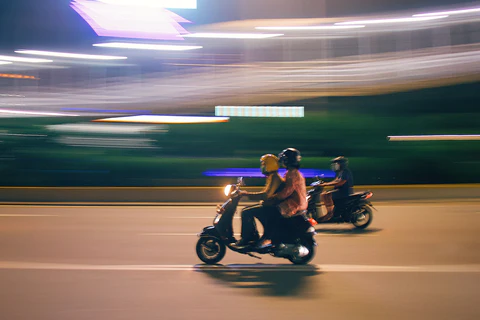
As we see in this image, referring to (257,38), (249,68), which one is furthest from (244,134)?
(257,38)

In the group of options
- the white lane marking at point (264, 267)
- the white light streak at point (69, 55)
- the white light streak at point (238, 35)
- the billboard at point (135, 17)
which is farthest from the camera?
the white light streak at point (69, 55)

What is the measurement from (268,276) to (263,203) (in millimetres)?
977

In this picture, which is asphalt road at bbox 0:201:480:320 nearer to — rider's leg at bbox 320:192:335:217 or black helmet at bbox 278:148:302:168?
rider's leg at bbox 320:192:335:217

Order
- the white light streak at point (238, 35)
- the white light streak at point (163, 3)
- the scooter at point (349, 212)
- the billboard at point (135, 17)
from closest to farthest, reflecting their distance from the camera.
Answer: the scooter at point (349, 212) < the billboard at point (135, 17) < the white light streak at point (238, 35) < the white light streak at point (163, 3)

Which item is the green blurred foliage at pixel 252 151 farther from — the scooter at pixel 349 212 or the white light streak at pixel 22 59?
the white light streak at pixel 22 59

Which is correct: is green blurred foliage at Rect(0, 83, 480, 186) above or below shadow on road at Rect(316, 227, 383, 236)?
above

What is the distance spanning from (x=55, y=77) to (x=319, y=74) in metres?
12.7

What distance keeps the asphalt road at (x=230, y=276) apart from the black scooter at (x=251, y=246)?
0.58ft

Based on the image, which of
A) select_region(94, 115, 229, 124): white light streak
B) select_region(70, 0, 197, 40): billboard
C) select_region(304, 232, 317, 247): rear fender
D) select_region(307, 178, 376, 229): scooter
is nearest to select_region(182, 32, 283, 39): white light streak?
select_region(70, 0, 197, 40): billboard

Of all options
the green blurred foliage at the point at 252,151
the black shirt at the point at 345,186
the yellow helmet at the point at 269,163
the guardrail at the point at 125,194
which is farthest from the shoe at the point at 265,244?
the green blurred foliage at the point at 252,151

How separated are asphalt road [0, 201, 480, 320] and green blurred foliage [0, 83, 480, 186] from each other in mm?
7179

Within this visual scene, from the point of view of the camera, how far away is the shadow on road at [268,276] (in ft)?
20.5

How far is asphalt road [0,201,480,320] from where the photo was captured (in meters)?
5.48

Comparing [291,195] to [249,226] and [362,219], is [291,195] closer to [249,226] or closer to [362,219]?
[249,226]
